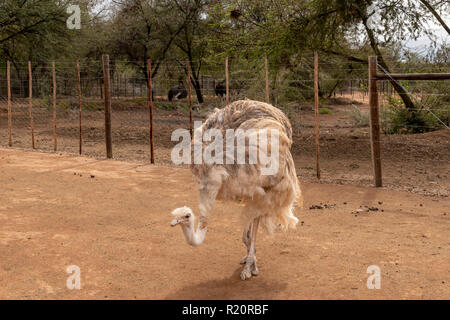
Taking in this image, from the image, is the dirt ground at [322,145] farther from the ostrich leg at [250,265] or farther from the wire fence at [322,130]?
the ostrich leg at [250,265]

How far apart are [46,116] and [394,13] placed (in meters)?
13.4

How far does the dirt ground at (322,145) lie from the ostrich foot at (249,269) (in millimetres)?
4034

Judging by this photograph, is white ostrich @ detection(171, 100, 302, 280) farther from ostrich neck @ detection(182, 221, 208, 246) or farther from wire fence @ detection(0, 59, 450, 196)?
wire fence @ detection(0, 59, 450, 196)

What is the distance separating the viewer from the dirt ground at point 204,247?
13.2 feet

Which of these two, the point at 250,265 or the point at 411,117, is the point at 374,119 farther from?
the point at 411,117

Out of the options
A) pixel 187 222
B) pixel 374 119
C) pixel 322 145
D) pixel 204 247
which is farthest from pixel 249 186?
pixel 322 145

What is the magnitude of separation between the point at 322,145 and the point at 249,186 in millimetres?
8606

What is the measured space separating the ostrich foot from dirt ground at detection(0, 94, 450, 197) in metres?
4.03

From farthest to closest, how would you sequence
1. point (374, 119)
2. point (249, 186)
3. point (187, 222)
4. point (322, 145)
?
point (322, 145)
point (374, 119)
point (249, 186)
point (187, 222)

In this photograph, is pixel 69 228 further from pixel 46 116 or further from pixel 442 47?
pixel 46 116

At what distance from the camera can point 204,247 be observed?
16.8ft

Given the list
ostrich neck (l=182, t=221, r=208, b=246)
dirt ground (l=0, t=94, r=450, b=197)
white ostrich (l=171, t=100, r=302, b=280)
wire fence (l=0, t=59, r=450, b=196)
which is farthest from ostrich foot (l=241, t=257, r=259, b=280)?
wire fence (l=0, t=59, r=450, b=196)

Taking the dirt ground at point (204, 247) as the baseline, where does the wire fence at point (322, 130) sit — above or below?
above

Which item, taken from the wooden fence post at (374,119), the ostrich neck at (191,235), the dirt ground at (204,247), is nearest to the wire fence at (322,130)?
the wooden fence post at (374,119)
